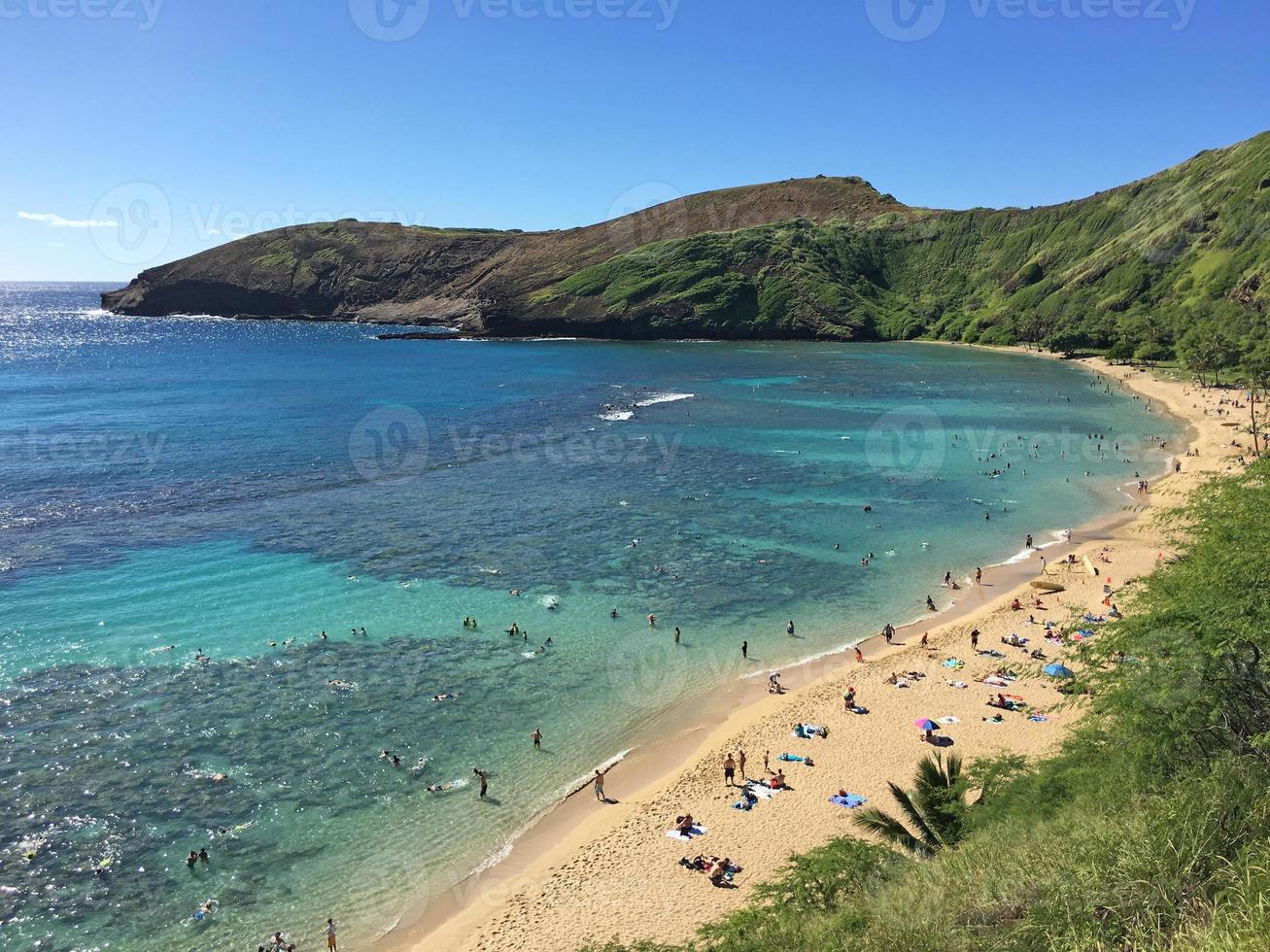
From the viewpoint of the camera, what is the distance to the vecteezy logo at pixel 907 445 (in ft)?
230

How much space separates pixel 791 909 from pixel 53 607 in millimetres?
40574

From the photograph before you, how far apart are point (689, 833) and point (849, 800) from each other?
5.49 m

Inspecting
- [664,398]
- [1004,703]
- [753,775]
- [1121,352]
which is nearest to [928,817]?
[753,775]

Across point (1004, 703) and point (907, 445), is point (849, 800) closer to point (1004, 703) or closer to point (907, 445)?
point (1004, 703)

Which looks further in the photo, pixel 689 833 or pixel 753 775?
Result: pixel 753 775

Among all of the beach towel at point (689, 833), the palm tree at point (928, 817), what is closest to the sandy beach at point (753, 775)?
the beach towel at point (689, 833)

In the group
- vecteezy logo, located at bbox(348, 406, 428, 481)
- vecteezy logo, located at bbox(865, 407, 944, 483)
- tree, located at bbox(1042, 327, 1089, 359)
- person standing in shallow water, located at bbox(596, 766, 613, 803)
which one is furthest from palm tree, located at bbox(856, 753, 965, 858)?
tree, located at bbox(1042, 327, 1089, 359)

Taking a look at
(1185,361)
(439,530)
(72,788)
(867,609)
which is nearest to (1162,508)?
(867,609)

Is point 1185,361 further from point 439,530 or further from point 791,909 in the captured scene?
point 791,909

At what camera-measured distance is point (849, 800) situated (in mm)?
25766

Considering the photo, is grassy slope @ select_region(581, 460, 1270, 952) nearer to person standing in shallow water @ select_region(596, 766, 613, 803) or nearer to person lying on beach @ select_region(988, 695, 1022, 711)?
person standing in shallow water @ select_region(596, 766, 613, 803)

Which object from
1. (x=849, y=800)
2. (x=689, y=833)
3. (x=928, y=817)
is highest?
(x=928, y=817)

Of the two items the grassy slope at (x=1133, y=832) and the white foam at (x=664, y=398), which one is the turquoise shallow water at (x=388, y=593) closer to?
the white foam at (x=664, y=398)

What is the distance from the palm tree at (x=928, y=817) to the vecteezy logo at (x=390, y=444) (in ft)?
179
